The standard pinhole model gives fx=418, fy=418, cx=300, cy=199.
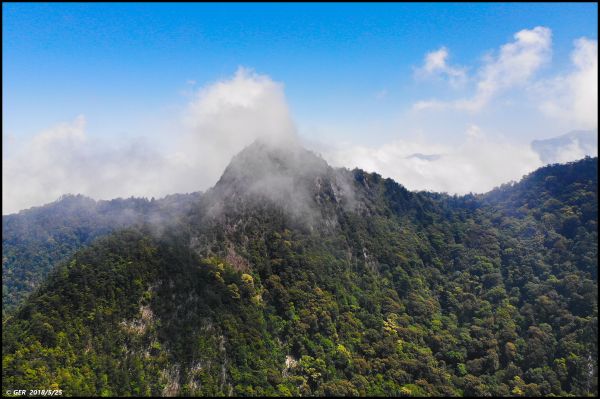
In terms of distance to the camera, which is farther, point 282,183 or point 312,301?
Answer: point 282,183

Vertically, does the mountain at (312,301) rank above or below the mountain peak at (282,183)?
below

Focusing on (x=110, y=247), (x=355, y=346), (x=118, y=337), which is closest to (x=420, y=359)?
(x=355, y=346)

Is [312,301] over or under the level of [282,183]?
under

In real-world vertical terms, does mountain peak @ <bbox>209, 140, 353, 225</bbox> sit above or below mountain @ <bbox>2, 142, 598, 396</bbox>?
above

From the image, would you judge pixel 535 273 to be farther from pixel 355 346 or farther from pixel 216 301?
pixel 216 301

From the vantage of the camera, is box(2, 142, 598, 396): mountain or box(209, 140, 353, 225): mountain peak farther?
box(209, 140, 353, 225): mountain peak

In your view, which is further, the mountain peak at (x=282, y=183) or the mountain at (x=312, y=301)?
the mountain peak at (x=282, y=183)

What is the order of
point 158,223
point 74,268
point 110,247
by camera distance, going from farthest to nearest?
point 158,223
point 110,247
point 74,268

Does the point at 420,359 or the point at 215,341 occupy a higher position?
the point at 215,341
